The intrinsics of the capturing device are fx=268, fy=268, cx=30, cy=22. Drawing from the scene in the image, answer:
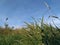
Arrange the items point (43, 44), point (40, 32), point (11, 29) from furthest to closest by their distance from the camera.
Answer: point (11, 29) < point (40, 32) < point (43, 44)

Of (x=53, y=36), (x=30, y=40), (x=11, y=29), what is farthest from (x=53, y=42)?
(x=11, y=29)

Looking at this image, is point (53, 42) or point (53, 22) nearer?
point (53, 42)

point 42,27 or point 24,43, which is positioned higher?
point 42,27

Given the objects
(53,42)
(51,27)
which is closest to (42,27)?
(51,27)

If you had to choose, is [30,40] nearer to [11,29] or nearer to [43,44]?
[43,44]

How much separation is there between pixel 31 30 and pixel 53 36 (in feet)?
2.10

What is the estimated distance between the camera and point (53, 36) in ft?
17.9

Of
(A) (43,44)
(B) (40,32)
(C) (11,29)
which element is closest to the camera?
(A) (43,44)

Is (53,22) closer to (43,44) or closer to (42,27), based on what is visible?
(42,27)

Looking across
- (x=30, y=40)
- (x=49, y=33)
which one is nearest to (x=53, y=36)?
(x=49, y=33)

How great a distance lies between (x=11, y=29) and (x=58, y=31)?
4.53m

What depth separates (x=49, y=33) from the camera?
5531 mm

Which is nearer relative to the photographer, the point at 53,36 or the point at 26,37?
the point at 53,36

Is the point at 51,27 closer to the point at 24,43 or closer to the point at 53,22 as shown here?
the point at 53,22
